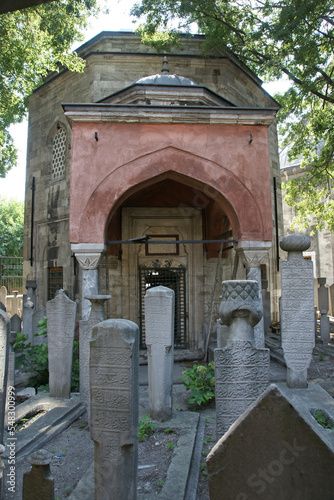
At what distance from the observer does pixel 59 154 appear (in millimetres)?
10922

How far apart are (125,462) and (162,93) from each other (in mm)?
7251

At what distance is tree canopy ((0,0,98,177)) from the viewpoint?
329 inches

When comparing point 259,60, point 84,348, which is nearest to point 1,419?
point 84,348

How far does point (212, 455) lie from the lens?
1510 millimetres

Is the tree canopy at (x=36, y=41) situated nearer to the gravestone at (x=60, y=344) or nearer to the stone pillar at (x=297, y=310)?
the gravestone at (x=60, y=344)

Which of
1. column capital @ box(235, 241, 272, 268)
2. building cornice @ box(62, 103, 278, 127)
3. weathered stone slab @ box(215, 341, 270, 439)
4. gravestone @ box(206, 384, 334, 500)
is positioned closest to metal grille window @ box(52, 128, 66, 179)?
building cornice @ box(62, 103, 278, 127)

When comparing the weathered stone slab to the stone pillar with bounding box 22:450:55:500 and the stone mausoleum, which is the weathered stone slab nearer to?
the stone pillar with bounding box 22:450:55:500

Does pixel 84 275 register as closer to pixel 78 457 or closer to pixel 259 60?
pixel 78 457

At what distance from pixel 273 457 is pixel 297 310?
3593mm

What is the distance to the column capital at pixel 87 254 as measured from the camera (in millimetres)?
6391

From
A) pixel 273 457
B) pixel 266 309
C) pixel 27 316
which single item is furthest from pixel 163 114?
pixel 273 457

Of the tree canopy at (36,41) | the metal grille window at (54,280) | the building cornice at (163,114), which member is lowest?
the metal grille window at (54,280)

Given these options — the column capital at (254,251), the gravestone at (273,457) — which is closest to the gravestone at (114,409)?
the gravestone at (273,457)

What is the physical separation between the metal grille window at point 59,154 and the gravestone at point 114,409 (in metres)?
9.25
